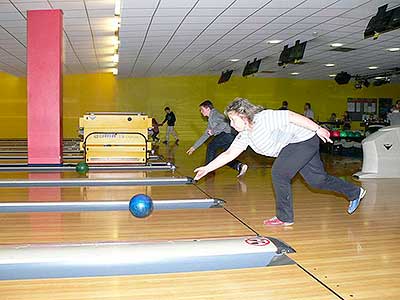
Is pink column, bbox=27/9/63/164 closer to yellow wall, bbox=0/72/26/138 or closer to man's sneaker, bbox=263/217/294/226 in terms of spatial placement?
man's sneaker, bbox=263/217/294/226

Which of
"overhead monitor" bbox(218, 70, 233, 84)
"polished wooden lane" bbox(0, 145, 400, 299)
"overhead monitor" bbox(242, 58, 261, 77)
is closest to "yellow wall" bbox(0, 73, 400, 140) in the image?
"overhead monitor" bbox(218, 70, 233, 84)

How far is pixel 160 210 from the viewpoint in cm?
426

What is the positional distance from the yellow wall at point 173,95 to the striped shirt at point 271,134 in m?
14.9

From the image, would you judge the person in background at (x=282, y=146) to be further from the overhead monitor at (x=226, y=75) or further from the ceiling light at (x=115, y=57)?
the overhead monitor at (x=226, y=75)

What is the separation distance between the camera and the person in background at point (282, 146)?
10.5 feet

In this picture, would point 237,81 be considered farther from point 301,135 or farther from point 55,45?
point 301,135

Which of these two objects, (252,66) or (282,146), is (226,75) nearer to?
(252,66)

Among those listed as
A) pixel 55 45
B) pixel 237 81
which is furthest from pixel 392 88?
pixel 55 45

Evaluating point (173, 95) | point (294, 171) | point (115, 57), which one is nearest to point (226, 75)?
point (173, 95)

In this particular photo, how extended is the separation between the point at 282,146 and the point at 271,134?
23 centimetres

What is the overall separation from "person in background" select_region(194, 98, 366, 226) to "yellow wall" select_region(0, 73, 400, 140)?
48.5 ft

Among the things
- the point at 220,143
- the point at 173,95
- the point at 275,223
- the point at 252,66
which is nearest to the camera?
the point at 275,223

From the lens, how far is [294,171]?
3443 mm

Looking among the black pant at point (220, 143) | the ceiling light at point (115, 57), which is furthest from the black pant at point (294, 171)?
the ceiling light at point (115, 57)
